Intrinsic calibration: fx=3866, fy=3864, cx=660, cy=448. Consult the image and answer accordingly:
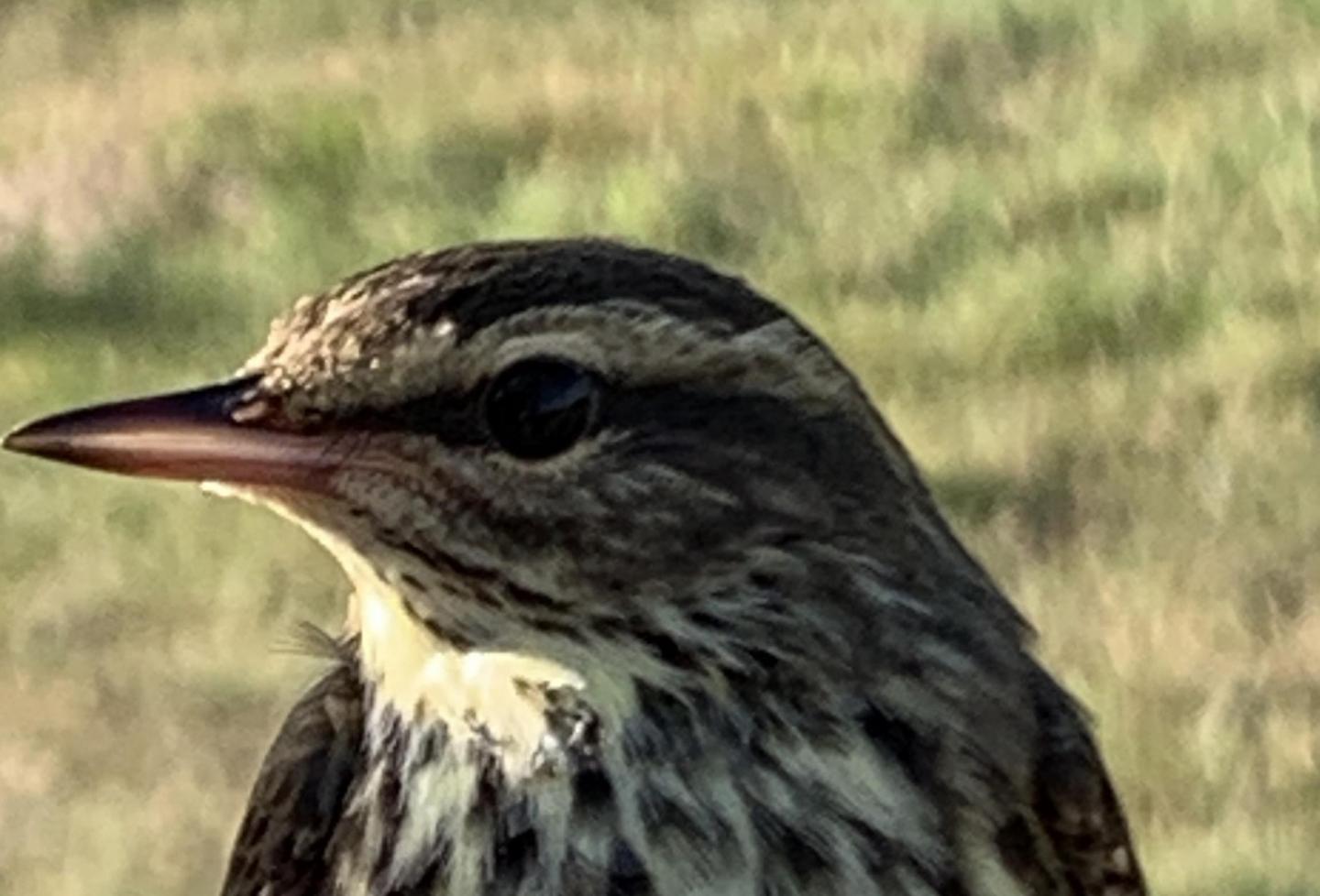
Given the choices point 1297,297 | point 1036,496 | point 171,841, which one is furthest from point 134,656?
point 1297,297

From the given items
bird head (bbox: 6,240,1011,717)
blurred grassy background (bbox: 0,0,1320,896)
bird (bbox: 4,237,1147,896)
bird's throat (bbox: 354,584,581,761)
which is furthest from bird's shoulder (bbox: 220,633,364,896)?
blurred grassy background (bbox: 0,0,1320,896)

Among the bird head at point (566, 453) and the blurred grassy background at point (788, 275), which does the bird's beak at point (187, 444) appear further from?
the blurred grassy background at point (788, 275)

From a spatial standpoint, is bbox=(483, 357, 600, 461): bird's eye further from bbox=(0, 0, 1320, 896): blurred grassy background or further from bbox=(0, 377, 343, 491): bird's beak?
bbox=(0, 0, 1320, 896): blurred grassy background

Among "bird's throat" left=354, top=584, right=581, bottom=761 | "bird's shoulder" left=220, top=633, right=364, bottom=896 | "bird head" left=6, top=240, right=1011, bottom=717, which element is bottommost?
"bird's shoulder" left=220, top=633, right=364, bottom=896

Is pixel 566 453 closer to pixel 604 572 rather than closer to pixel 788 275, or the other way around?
pixel 604 572

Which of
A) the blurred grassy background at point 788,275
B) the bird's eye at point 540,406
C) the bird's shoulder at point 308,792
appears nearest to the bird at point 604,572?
the bird's eye at point 540,406

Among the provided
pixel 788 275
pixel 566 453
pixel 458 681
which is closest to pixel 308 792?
pixel 458 681
